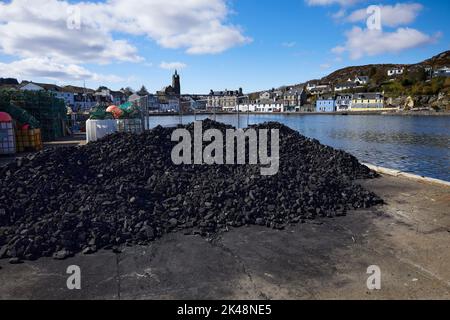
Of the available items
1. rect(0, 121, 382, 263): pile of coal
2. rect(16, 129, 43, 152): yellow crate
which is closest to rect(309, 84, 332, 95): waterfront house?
rect(16, 129, 43, 152): yellow crate

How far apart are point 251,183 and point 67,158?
5.96 m

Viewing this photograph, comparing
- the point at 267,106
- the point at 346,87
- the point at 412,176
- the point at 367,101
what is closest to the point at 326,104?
the point at 367,101

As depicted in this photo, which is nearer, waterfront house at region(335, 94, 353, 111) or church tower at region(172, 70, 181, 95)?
waterfront house at region(335, 94, 353, 111)

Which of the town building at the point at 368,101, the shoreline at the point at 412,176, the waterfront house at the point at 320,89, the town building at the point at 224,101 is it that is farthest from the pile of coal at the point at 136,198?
the waterfront house at the point at 320,89

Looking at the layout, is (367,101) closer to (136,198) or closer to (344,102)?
(344,102)

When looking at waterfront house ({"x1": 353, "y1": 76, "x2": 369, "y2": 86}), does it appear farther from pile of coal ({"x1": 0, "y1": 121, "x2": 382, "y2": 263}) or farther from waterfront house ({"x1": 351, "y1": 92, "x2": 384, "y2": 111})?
pile of coal ({"x1": 0, "y1": 121, "x2": 382, "y2": 263})

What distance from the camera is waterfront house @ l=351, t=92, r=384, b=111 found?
12325 centimetres

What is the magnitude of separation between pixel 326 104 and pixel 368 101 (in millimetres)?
18481

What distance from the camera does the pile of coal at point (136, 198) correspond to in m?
6.93

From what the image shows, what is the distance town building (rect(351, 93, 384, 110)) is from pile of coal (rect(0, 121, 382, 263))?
125 meters

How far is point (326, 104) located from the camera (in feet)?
460

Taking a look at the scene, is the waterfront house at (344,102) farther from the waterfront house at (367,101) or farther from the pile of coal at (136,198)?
the pile of coal at (136,198)

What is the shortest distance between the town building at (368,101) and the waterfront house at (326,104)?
9490 millimetres

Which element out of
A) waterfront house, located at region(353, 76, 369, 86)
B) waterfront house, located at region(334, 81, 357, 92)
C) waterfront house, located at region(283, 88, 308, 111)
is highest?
waterfront house, located at region(353, 76, 369, 86)
